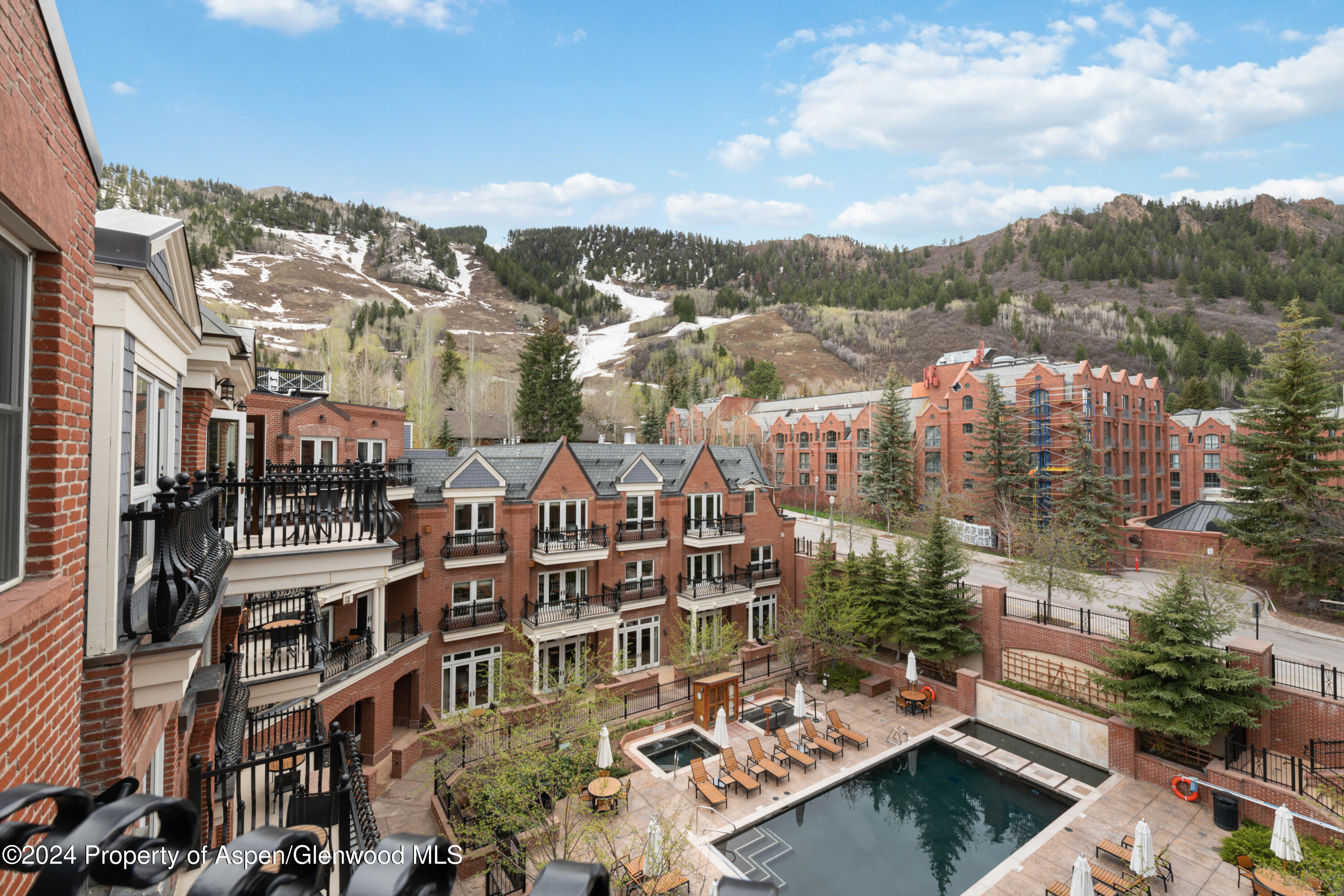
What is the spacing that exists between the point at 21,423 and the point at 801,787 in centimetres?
1785

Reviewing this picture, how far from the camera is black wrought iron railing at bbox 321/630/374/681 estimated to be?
1562 cm

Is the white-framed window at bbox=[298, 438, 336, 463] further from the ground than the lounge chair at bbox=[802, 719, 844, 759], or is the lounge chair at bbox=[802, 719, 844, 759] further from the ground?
the white-framed window at bbox=[298, 438, 336, 463]

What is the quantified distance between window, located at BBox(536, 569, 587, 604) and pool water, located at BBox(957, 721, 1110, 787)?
14407mm

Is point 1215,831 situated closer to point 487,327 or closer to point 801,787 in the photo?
point 801,787

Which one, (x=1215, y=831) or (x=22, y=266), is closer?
(x=22, y=266)

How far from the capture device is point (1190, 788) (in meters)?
15.6

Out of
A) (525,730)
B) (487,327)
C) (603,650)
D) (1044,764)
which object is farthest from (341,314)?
(1044,764)

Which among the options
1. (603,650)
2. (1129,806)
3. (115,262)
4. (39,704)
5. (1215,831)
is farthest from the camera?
(603,650)

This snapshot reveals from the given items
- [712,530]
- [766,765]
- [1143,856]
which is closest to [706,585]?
[712,530]

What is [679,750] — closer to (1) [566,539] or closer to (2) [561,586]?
(2) [561,586]

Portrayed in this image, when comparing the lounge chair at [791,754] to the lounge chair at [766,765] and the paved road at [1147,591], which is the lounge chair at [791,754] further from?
the paved road at [1147,591]

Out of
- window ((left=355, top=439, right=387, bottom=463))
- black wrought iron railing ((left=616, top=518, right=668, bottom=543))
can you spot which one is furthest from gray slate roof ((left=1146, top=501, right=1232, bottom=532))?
window ((left=355, top=439, right=387, bottom=463))

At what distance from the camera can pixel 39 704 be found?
3.07m

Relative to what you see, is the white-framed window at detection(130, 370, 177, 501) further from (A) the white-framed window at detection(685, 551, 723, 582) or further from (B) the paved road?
(B) the paved road
